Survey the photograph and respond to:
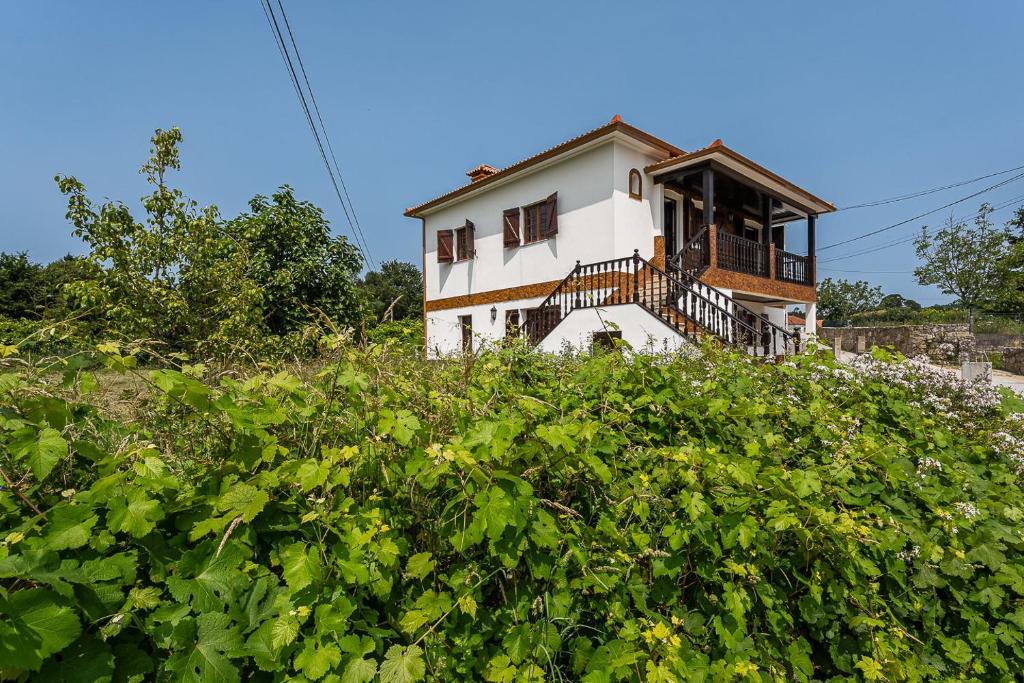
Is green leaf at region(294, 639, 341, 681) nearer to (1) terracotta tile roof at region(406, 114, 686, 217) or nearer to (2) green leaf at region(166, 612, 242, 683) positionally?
(2) green leaf at region(166, 612, 242, 683)

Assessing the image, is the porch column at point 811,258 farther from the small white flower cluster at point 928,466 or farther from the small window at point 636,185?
the small white flower cluster at point 928,466

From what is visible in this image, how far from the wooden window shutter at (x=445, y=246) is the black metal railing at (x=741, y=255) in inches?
338

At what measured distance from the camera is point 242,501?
1.18m

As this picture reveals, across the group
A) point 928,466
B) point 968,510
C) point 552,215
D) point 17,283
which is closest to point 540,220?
point 552,215

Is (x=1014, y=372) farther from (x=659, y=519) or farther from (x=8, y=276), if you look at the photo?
(x=8, y=276)

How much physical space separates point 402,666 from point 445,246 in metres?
15.7

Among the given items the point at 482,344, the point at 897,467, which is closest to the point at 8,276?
the point at 482,344

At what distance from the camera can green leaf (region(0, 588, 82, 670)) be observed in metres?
0.79

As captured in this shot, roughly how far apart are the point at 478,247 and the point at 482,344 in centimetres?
1272

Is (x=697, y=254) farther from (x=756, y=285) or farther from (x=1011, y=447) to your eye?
(x=1011, y=447)

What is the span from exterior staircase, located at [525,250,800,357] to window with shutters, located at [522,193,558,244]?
2.01m

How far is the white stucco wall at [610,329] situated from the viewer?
9.07m

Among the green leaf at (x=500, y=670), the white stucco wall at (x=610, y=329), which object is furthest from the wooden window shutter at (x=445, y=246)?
the green leaf at (x=500, y=670)

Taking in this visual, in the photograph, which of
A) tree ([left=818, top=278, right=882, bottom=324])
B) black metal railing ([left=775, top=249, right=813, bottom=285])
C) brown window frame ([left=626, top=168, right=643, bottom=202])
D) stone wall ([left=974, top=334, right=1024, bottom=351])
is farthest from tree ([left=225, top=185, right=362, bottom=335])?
tree ([left=818, top=278, right=882, bottom=324])
